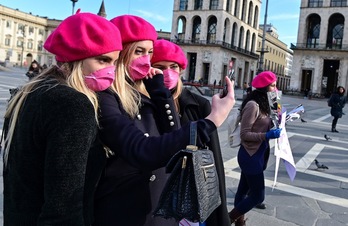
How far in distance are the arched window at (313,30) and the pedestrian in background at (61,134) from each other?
58.9 metres

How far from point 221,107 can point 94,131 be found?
0.60 meters

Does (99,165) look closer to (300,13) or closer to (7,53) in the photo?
(300,13)

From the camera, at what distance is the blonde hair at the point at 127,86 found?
1.72 m

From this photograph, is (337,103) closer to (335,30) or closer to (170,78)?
(170,78)

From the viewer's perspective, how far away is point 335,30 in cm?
5662

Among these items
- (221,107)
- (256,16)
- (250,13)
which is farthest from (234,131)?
(256,16)

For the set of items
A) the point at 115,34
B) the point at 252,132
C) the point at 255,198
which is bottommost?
the point at 255,198

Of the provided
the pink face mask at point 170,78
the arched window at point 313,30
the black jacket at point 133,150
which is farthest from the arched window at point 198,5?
the black jacket at point 133,150

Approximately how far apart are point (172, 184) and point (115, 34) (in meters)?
0.74

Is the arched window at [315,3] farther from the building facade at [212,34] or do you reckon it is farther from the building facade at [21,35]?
the building facade at [21,35]

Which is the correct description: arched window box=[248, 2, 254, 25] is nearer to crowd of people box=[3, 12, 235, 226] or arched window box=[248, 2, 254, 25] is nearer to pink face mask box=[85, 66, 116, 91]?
crowd of people box=[3, 12, 235, 226]

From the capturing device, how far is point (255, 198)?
385 centimetres

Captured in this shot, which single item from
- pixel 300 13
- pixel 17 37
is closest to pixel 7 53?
pixel 17 37

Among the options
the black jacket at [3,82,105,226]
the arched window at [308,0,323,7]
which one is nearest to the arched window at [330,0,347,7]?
the arched window at [308,0,323,7]
